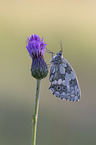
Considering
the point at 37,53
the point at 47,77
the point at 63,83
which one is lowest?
the point at 63,83

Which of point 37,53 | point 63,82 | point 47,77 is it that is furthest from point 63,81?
point 47,77

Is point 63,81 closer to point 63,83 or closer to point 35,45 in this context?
point 63,83

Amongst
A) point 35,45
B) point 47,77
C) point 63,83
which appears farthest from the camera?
point 47,77

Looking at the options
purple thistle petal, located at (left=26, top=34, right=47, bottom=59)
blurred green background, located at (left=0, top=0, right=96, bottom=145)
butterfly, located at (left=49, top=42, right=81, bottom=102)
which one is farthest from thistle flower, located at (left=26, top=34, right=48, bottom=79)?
blurred green background, located at (left=0, top=0, right=96, bottom=145)

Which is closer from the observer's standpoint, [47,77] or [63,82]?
[63,82]

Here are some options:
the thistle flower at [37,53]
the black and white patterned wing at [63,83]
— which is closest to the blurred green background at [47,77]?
the black and white patterned wing at [63,83]

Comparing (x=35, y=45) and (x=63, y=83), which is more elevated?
(x=35, y=45)

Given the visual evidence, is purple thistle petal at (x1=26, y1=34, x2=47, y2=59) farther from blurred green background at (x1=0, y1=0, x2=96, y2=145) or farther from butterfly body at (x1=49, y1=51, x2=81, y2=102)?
blurred green background at (x1=0, y1=0, x2=96, y2=145)

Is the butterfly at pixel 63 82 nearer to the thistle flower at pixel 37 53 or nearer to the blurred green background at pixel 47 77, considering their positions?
the thistle flower at pixel 37 53

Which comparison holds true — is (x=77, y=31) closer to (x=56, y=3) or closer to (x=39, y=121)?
(x=56, y=3)
